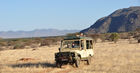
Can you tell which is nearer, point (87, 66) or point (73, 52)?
point (73, 52)

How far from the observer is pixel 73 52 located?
17.9m

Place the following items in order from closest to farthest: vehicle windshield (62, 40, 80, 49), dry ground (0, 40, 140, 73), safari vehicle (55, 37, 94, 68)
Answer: dry ground (0, 40, 140, 73) → safari vehicle (55, 37, 94, 68) → vehicle windshield (62, 40, 80, 49)

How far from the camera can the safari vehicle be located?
1795 centimetres

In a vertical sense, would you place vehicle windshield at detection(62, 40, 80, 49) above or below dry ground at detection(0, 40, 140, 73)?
above

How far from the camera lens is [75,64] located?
18.5 meters

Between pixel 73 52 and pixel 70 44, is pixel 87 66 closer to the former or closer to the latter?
pixel 73 52

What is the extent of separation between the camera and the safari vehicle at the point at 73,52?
58.9 feet

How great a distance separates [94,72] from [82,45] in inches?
170

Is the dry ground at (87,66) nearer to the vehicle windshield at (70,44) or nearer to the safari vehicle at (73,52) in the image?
the safari vehicle at (73,52)

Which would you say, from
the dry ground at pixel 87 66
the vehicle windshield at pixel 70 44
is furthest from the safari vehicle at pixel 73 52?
the dry ground at pixel 87 66

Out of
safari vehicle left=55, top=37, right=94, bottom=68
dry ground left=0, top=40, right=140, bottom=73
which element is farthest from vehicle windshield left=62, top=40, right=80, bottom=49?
dry ground left=0, top=40, right=140, bottom=73

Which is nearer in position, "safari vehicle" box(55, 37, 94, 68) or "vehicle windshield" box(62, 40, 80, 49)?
"safari vehicle" box(55, 37, 94, 68)

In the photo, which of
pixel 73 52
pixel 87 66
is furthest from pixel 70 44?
pixel 87 66

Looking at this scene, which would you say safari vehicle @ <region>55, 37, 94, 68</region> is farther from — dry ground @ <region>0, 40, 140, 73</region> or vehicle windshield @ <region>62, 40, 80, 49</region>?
dry ground @ <region>0, 40, 140, 73</region>
